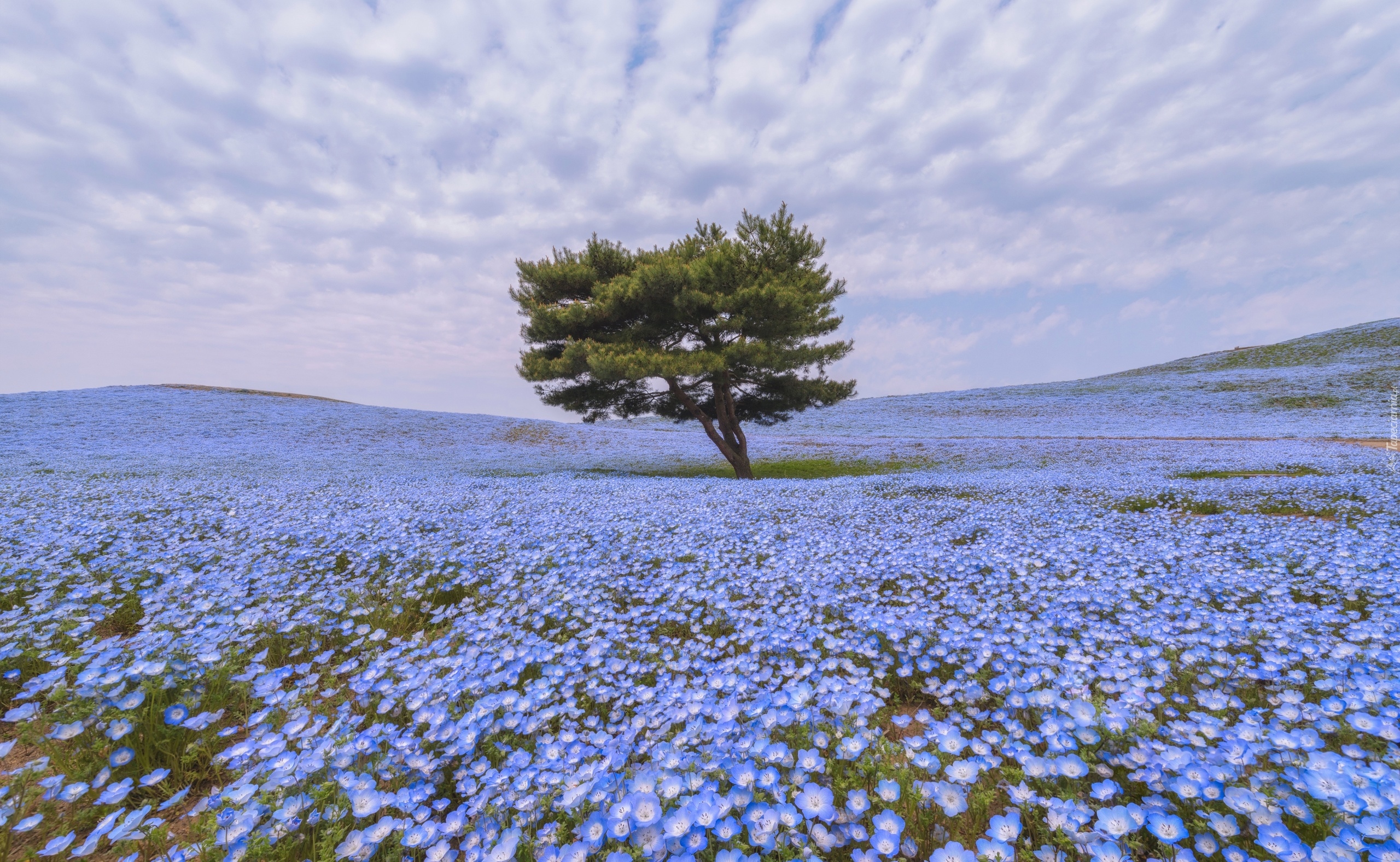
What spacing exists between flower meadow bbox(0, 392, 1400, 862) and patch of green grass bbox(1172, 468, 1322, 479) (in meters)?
7.90

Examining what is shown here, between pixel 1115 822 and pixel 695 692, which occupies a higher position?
pixel 695 692

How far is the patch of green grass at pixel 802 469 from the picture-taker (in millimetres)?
20172

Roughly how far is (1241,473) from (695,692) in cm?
1831

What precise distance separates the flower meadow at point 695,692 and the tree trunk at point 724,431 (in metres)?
11.6

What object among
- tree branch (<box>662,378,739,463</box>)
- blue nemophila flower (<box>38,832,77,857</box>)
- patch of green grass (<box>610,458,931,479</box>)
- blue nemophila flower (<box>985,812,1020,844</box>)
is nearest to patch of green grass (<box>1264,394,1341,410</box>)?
patch of green grass (<box>610,458,931,479</box>)

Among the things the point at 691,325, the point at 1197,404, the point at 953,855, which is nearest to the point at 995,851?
the point at 953,855

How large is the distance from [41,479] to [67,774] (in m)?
15.3

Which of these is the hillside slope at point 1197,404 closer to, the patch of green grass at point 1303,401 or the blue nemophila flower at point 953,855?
the patch of green grass at point 1303,401

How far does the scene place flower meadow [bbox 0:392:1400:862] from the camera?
2.25 m

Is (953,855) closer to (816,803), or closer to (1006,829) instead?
(1006,829)

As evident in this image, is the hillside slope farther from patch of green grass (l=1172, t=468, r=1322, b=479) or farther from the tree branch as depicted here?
the tree branch

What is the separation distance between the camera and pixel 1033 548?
6680mm

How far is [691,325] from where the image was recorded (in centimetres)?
1830

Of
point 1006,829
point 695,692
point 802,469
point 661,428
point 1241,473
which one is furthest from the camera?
point 661,428
